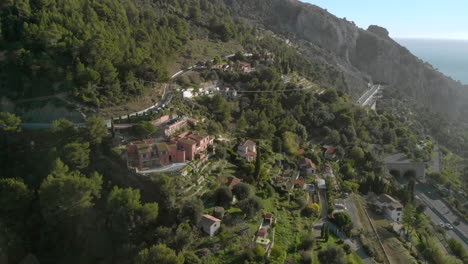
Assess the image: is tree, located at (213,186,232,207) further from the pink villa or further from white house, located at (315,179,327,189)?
white house, located at (315,179,327,189)

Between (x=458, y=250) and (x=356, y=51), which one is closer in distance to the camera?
(x=458, y=250)

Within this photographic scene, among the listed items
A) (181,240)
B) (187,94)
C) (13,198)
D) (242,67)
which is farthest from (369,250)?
(242,67)

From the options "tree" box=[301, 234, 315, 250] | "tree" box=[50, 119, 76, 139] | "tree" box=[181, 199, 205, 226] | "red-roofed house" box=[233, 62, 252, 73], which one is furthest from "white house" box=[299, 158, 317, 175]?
"tree" box=[50, 119, 76, 139]

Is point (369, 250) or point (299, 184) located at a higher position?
point (299, 184)

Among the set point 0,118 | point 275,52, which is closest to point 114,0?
point 0,118

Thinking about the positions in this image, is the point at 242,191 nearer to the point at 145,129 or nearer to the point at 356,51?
the point at 145,129
